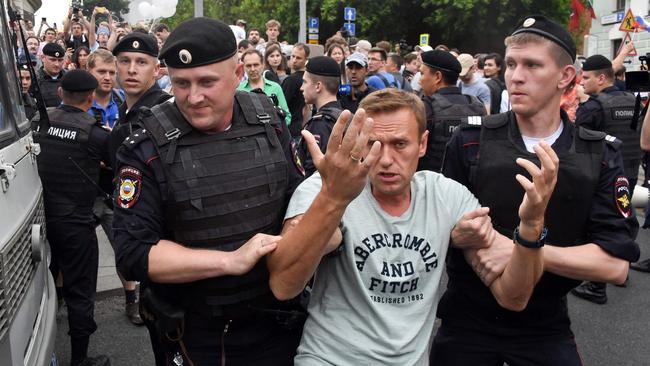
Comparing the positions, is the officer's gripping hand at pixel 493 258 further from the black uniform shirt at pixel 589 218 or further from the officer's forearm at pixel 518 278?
the black uniform shirt at pixel 589 218

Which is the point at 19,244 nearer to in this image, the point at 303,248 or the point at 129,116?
the point at 303,248

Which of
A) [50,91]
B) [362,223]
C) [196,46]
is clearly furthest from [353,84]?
[196,46]

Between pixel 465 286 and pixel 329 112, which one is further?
pixel 329 112

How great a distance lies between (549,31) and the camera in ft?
7.93

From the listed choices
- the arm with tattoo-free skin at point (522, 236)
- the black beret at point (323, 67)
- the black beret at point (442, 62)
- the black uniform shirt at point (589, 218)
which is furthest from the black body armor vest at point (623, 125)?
the arm with tattoo-free skin at point (522, 236)

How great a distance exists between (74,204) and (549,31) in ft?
10.4

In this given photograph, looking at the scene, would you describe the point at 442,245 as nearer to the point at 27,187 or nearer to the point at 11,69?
the point at 27,187

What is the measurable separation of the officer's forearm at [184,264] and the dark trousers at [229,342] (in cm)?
29

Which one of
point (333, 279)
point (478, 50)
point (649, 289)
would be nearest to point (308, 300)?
point (333, 279)

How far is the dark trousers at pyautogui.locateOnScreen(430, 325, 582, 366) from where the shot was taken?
2434mm

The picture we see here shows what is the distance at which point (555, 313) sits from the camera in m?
2.49

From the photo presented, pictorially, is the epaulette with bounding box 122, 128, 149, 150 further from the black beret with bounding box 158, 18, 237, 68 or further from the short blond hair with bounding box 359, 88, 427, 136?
the short blond hair with bounding box 359, 88, 427, 136

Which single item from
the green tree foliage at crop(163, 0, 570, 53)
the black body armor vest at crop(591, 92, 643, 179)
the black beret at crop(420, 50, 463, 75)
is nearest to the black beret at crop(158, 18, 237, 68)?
the black beret at crop(420, 50, 463, 75)

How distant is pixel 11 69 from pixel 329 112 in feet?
7.86
